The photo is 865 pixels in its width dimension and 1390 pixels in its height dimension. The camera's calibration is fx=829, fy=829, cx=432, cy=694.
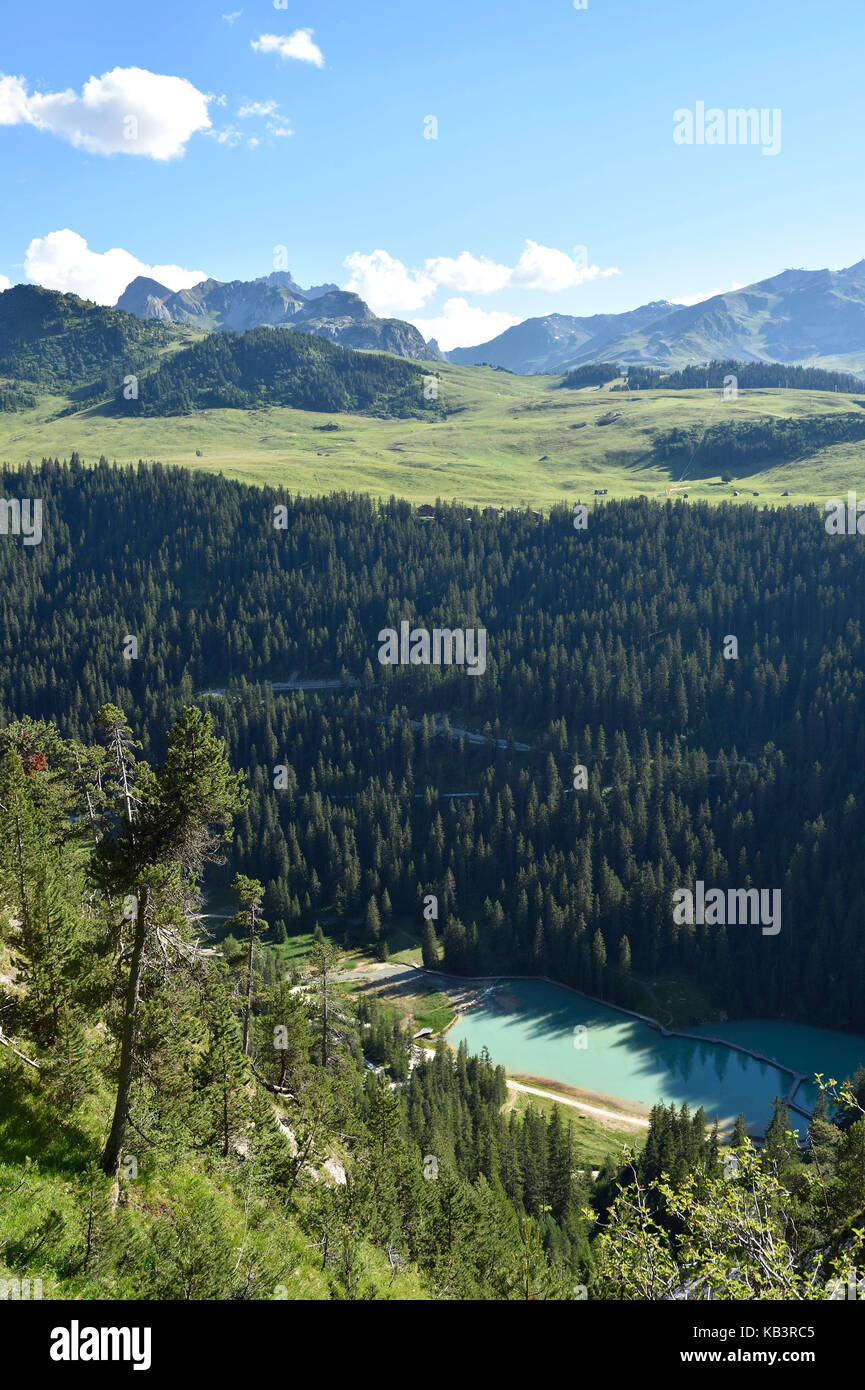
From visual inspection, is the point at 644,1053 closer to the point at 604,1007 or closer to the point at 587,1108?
the point at 604,1007

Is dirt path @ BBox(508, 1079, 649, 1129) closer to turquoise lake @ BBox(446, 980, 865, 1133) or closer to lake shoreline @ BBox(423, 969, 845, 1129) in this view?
lake shoreline @ BBox(423, 969, 845, 1129)

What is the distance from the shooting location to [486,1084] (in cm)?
11444

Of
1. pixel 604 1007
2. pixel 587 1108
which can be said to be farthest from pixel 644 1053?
pixel 587 1108

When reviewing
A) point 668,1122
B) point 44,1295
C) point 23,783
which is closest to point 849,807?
point 668,1122

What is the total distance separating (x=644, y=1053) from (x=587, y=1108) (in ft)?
72.3

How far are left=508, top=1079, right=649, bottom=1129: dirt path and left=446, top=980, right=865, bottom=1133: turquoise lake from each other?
420 centimetres

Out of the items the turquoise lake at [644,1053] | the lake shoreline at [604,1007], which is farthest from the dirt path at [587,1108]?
the turquoise lake at [644,1053]

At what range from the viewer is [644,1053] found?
140m

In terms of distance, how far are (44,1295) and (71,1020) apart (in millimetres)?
11455

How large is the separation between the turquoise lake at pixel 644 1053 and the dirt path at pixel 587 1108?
420 centimetres

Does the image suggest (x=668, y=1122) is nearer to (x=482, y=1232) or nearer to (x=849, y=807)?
(x=482, y=1232)

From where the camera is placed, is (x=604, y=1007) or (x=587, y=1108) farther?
(x=604, y=1007)

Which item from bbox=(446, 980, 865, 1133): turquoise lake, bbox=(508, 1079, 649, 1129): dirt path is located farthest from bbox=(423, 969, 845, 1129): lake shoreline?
bbox=(508, 1079, 649, 1129): dirt path
